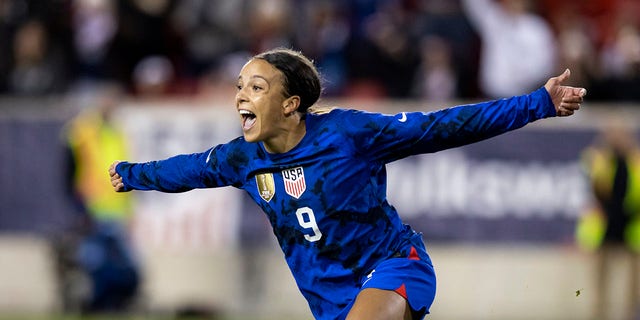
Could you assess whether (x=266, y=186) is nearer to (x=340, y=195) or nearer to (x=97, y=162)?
(x=340, y=195)

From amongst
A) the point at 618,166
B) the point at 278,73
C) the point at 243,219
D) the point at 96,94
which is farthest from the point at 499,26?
the point at 278,73

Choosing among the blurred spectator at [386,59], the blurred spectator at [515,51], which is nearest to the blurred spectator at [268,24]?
the blurred spectator at [386,59]

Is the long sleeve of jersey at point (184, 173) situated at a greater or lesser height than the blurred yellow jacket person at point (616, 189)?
greater

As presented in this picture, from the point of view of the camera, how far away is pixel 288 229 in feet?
24.1

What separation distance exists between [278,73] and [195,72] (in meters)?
9.01

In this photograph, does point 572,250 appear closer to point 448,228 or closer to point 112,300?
point 448,228

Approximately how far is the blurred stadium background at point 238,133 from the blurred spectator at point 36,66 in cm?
2

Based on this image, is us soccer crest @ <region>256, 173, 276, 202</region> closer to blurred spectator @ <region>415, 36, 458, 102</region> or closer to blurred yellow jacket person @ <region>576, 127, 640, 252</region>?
blurred yellow jacket person @ <region>576, 127, 640, 252</region>

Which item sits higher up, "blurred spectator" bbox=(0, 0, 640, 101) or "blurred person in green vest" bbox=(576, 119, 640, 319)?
"blurred spectator" bbox=(0, 0, 640, 101)

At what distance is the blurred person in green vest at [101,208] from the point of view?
15023mm

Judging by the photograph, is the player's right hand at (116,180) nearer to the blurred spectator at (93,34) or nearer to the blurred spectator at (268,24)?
the blurred spectator at (268,24)

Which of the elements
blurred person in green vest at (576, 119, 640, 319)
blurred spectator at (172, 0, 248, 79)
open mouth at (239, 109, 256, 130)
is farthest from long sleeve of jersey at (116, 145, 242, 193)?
blurred spectator at (172, 0, 248, 79)

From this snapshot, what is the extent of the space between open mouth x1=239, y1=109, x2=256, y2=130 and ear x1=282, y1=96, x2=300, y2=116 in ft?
0.54

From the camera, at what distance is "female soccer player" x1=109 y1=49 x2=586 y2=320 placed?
7102 mm
